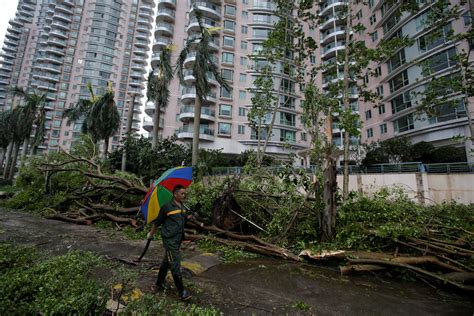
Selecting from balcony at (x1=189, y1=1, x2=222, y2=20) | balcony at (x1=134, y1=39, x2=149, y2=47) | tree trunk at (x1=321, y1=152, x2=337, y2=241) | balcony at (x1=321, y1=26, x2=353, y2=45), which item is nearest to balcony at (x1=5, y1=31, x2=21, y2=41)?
balcony at (x1=134, y1=39, x2=149, y2=47)

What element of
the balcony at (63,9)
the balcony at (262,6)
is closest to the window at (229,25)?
the balcony at (262,6)

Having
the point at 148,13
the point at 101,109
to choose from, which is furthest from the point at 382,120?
the point at 148,13

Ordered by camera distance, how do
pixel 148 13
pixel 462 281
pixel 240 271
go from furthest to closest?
pixel 148 13
pixel 240 271
pixel 462 281

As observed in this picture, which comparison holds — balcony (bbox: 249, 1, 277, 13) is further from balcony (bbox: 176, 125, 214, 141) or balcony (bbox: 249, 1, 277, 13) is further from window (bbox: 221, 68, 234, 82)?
balcony (bbox: 176, 125, 214, 141)

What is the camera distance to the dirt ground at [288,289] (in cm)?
319

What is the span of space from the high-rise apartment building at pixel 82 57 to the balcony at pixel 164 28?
61.8 ft

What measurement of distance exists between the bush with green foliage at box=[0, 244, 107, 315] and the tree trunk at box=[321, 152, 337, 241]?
4.88m

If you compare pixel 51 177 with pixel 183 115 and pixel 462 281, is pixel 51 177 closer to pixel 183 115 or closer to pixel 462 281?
pixel 462 281

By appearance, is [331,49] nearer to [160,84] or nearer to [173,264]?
[160,84]

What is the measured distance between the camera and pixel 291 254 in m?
5.25

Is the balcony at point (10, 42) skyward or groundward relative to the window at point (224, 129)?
skyward

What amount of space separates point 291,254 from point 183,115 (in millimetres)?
27684

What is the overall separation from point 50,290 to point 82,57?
2857 inches

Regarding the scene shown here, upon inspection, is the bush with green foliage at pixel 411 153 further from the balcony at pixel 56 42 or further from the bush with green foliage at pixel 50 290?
the balcony at pixel 56 42
